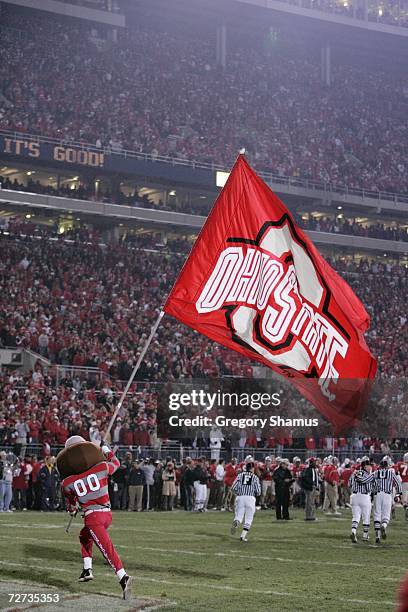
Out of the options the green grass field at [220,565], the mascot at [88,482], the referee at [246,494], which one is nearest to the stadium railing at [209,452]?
the green grass field at [220,565]

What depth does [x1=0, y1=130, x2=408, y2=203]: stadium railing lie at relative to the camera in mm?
47531

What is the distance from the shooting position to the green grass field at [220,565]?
10656 mm

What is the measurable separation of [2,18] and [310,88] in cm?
2034

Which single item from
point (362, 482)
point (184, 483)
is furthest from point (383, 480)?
point (184, 483)

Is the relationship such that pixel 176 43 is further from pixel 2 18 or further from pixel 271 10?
pixel 2 18

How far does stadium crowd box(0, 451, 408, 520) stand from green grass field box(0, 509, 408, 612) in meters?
2.75

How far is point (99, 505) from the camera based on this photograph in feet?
35.2

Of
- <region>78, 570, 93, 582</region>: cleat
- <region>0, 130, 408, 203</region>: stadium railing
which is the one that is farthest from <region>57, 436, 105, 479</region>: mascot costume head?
<region>0, 130, 408, 203</region>: stadium railing

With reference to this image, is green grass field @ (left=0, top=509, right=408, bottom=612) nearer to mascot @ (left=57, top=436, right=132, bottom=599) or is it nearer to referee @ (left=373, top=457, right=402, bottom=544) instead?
referee @ (left=373, top=457, right=402, bottom=544)

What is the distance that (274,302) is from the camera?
473 inches

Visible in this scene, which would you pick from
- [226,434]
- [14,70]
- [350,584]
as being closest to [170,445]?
[226,434]

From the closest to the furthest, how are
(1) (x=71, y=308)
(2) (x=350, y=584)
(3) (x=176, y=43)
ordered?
(2) (x=350, y=584) < (1) (x=71, y=308) < (3) (x=176, y=43)

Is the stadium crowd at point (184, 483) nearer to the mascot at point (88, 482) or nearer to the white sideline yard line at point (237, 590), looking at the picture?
the white sideline yard line at point (237, 590)

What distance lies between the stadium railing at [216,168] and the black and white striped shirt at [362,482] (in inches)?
1251
